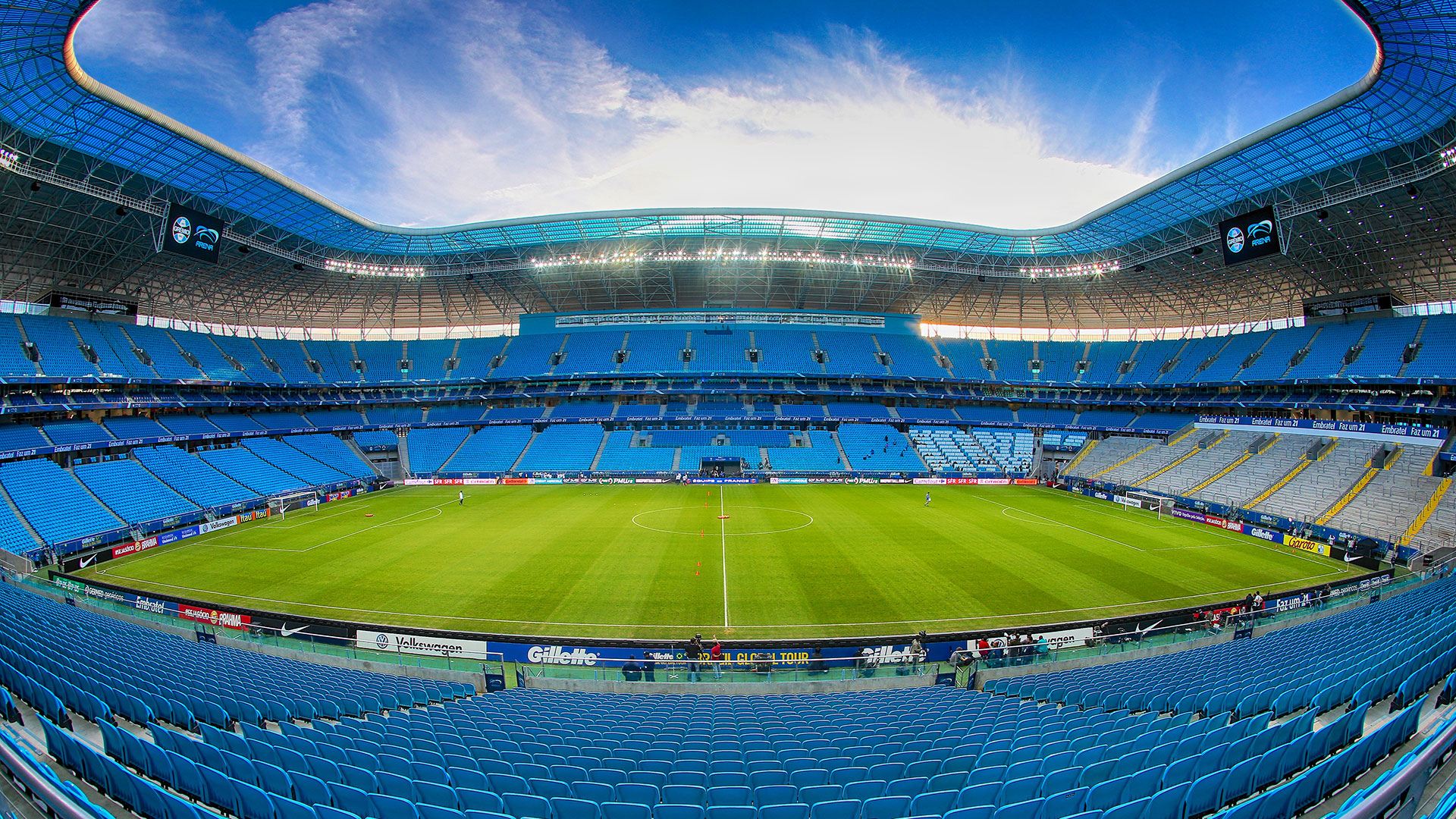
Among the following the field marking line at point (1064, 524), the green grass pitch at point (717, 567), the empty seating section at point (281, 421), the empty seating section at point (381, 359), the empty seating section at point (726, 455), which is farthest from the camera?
the empty seating section at point (381, 359)

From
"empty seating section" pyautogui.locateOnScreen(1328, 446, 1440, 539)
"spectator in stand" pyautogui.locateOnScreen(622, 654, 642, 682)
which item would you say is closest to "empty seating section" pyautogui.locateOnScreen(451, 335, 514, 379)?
"spectator in stand" pyautogui.locateOnScreen(622, 654, 642, 682)

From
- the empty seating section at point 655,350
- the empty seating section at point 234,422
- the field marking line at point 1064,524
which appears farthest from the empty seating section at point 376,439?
the field marking line at point 1064,524

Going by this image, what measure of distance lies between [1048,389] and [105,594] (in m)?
67.2

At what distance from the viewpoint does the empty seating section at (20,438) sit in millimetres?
30047

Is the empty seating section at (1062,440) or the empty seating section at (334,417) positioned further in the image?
the empty seating section at (334,417)

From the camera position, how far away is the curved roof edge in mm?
21438

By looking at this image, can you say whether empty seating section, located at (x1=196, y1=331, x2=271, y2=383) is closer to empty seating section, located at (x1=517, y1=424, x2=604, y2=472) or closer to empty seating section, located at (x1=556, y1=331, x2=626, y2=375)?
empty seating section, located at (x1=517, y1=424, x2=604, y2=472)

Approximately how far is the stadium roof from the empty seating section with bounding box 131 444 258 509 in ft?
47.0

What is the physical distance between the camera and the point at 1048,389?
5703 cm

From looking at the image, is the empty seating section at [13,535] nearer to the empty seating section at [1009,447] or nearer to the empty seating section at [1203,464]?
the empty seating section at [1009,447]

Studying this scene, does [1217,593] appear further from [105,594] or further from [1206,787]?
[105,594]

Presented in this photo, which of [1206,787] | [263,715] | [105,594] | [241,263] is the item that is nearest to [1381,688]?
[1206,787]

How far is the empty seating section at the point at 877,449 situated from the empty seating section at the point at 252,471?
42618mm

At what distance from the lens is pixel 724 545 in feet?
85.0
